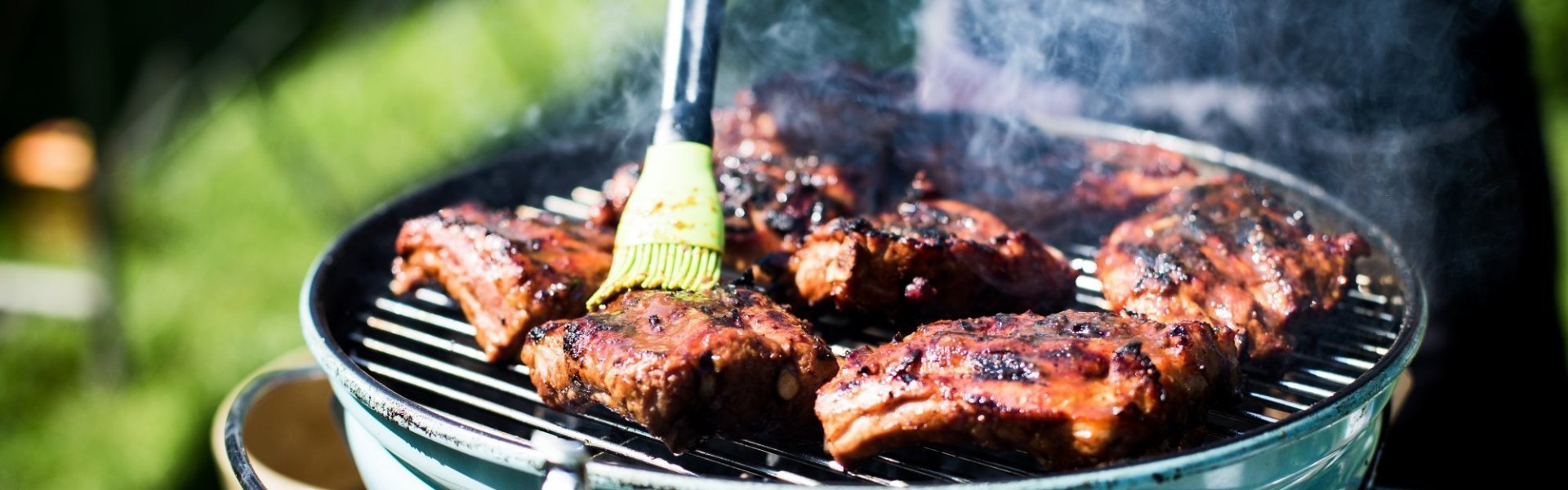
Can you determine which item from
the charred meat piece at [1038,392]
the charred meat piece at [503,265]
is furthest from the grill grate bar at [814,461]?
the charred meat piece at [503,265]

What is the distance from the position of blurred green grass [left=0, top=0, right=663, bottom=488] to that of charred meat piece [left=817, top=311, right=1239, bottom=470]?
4.25 m

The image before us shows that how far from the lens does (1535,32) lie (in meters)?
4.22

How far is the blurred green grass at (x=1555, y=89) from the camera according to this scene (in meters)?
4.20

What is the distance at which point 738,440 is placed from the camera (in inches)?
96.9

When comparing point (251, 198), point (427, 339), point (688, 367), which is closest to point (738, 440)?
point (688, 367)

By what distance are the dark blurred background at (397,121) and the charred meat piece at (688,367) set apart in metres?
2.06

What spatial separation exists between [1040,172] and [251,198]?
18.7 ft

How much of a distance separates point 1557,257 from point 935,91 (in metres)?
2.54

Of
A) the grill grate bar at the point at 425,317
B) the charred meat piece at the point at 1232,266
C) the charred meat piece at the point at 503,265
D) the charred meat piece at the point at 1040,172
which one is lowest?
the grill grate bar at the point at 425,317

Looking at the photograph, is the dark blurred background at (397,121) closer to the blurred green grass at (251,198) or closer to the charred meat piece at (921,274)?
the blurred green grass at (251,198)

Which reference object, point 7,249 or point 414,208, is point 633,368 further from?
point 7,249

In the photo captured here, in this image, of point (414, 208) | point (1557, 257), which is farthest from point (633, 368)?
point (1557, 257)

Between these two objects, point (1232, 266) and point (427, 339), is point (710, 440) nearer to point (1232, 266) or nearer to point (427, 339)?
point (427, 339)

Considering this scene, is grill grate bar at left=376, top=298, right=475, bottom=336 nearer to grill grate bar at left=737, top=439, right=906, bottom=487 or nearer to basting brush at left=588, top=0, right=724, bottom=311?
basting brush at left=588, top=0, right=724, bottom=311
